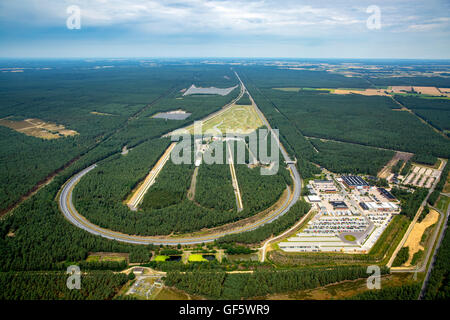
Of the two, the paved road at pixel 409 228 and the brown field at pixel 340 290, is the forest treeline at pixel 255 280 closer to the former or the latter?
the brown field at pixel 340 290

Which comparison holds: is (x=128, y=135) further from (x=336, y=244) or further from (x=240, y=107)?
(x=336, y=244)

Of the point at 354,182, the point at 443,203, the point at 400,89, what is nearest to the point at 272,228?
the point at 354,182

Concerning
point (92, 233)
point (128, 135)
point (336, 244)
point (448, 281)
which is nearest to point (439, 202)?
point (448, 281)

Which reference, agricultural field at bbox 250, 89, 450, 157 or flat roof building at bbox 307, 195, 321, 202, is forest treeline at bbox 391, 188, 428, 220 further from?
agricultural field at bbox 250, 89, 450, 157

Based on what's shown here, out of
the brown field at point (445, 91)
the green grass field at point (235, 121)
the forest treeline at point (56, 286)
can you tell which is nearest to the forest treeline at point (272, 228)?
the forest treeline at point (56, 286)

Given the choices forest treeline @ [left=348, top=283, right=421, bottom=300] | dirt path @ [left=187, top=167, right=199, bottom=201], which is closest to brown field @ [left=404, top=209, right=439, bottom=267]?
forest treeline @ [left=348, top=283, right=421, bottom=300]

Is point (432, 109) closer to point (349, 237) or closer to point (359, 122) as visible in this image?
point (359, 122)

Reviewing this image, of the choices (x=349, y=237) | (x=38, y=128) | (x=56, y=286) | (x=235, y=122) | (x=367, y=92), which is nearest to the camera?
(x=56, y=286)
